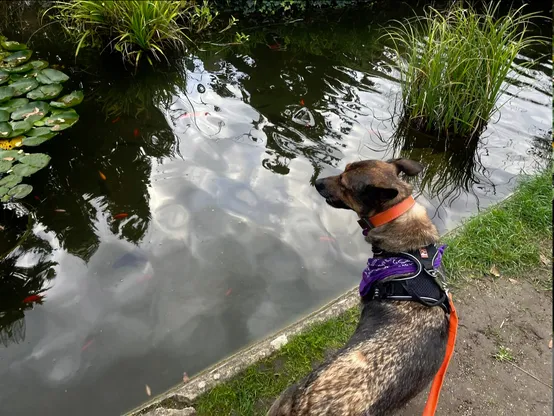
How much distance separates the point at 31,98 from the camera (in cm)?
525

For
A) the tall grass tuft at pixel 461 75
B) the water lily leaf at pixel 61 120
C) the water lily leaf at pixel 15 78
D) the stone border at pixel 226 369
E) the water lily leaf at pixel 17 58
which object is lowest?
the stone border at pixel 226 369

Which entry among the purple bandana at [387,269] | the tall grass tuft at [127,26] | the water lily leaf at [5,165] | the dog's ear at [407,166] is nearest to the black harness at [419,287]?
the purple bandana at [387,269]

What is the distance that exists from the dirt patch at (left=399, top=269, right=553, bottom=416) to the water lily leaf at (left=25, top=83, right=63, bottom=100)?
5.36 metres

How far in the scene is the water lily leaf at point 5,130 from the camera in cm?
462

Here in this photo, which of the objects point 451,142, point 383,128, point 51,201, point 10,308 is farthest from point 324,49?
point 10,308

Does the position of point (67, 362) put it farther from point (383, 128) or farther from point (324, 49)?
point (324, 49)

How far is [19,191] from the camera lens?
4.06m

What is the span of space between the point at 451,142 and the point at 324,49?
3618 mm

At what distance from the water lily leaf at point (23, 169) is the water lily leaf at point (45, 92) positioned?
4.69ft

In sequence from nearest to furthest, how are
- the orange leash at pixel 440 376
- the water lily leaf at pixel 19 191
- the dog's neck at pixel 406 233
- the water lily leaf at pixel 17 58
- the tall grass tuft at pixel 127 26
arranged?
the orange leash at pixel 440 376
the dog's neck at pixel 406 233
the water lily leaf at pixel 19 191
the water lily leaf at pixel 17 58
the tall grass tuft at pixel 127 26

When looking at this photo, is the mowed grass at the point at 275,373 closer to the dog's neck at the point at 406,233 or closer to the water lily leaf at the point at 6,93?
the dog's neck at the point at 406,233

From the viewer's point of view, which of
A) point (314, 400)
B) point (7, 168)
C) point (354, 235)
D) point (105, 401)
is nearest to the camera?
point (314, 400)

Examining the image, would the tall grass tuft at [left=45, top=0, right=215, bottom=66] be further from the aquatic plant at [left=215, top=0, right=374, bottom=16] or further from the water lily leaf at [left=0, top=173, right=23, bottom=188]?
the water lily leaf at [left=0, top=173, right=23, bottom=188]

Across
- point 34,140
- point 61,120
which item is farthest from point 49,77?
point 34,140
